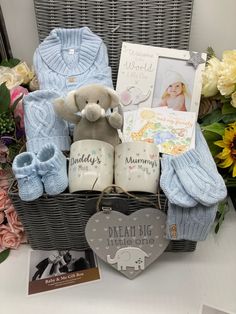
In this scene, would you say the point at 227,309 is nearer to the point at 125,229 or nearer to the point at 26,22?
the point at 125,229

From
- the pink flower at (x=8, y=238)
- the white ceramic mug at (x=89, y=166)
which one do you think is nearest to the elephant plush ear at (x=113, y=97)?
the white ceramic mug at (x=89, y=166)

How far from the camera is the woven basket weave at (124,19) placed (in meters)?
1.01

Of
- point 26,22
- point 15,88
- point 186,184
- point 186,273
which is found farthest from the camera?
point 26,22

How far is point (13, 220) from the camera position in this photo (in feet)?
2.96

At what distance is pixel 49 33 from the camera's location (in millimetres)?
1054

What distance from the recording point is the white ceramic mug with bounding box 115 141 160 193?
2.45 feet

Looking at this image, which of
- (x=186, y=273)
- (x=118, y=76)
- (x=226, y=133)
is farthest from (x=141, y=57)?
(x=186, y=273)

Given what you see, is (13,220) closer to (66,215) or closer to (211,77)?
(66,215)

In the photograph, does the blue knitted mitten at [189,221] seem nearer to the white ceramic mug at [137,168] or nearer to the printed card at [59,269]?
the white ceramic mug at [137,168]

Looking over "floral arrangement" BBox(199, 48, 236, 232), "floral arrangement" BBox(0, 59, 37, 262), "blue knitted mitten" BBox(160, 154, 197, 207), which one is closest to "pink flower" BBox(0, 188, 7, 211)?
"floral arrangement" BBox(0, 59, 37, 262)

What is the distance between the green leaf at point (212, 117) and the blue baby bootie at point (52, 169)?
0.49 metres

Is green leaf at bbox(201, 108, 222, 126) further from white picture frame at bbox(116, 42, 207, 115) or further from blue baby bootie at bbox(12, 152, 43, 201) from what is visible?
blue baby bootie at bbox(12, 152, 43, 201)

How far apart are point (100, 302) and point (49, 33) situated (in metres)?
0.79

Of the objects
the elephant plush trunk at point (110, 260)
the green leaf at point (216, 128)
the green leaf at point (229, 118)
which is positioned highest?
the green leaf at point (229, 118)
